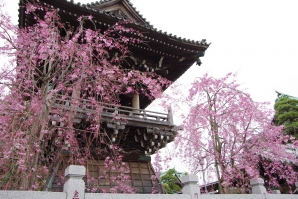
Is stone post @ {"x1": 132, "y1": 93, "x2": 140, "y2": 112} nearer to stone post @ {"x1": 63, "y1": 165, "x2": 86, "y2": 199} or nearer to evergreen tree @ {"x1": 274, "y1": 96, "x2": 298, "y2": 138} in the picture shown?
stone post @ {"x1": 63, "y1": 165, "x2": 86, "y2": 199}

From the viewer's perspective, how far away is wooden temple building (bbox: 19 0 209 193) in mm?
7617

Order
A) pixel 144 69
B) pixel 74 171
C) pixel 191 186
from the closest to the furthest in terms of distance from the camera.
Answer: pixel 74 171, pixel 191 186, pixel 144 69

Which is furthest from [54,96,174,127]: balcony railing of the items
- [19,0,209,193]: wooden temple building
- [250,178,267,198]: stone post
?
[250,178,267,198]: stone post

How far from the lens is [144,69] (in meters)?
9.72

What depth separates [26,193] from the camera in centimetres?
361

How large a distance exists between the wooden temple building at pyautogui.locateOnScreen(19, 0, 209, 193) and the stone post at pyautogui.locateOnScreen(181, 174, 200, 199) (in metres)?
3.02

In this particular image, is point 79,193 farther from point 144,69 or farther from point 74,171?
point 144,69

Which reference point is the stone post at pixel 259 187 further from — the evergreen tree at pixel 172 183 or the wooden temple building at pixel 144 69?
the evergreen tree at pixel 172 183

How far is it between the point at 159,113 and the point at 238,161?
347 centimetres

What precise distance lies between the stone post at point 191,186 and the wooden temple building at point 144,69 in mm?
3024

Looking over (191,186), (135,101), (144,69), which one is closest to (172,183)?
(135,101)

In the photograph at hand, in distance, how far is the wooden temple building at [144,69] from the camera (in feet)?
25.0

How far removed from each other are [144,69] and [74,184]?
6397 millimetres

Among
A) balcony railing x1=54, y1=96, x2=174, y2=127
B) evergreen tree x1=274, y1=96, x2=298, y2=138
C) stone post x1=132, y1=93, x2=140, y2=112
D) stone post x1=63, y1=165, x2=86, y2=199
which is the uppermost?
evergreen tree x1=274, y1=96, x2=298, y2=138
